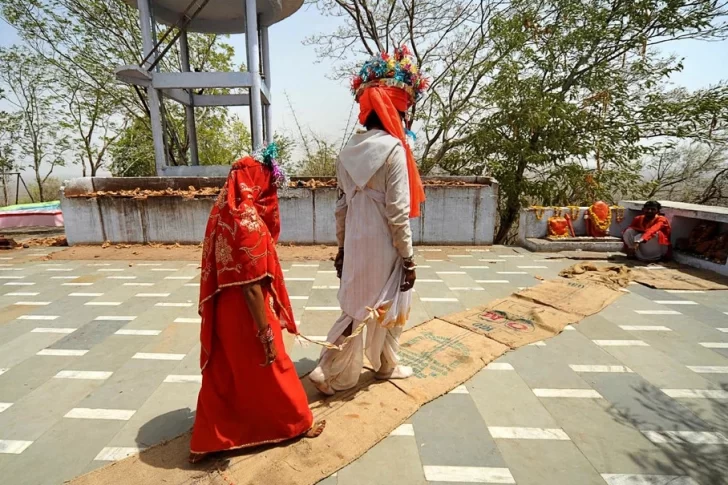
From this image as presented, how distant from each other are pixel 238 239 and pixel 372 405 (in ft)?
4.65

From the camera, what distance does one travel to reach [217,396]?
5.99 feet

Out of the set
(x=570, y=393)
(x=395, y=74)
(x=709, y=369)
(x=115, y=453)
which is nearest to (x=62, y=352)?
(x=115, y=453)

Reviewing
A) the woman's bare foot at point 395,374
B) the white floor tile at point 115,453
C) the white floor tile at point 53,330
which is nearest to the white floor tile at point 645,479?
the woman's bare foot at point 395,374

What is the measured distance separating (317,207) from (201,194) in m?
2.52

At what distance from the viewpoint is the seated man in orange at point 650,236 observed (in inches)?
243

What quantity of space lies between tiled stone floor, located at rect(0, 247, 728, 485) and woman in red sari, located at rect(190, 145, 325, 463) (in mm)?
489

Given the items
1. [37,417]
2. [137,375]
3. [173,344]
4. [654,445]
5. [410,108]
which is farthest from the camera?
[173,344]

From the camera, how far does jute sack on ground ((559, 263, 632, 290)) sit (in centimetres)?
505

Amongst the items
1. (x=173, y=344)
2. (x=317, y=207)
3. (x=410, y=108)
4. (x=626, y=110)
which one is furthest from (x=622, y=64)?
(x=173, y=344)

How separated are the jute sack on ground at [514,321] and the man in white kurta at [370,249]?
4.70 ft

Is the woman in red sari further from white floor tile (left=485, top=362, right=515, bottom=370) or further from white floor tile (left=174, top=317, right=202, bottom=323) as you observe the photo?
white floor tile (left=174, top=317, right=202, bottom=323)

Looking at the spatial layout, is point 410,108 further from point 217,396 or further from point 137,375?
point 137,375

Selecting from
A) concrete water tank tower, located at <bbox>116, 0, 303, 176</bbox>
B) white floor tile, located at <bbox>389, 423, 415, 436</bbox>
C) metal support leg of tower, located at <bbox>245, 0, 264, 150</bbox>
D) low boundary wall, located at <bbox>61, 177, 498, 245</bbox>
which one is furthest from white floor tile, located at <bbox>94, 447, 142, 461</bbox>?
concrete water tank tower, located at <bbox>116, 0, 303, 176</bbox>

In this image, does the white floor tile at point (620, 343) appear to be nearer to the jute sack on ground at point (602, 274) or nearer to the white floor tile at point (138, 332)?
the jute sack on ground at point (602, 274)
